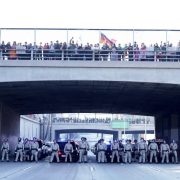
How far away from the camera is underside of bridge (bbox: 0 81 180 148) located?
108ft

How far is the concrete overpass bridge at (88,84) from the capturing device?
30906mm

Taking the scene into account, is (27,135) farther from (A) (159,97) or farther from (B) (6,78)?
(B) (6,78)

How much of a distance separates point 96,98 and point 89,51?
10.4 m

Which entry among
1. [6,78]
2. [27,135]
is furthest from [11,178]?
[27,135]

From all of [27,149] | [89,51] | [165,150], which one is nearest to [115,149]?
[165,150]

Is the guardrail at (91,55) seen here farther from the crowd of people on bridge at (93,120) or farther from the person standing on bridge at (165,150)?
the crowd of people on bridge at (93,120)

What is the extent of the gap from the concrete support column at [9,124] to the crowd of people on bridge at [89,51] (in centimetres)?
814

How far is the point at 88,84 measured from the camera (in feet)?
108

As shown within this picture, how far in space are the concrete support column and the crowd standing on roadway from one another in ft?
15.2

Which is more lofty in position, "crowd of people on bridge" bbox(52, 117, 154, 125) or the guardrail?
the guardrail

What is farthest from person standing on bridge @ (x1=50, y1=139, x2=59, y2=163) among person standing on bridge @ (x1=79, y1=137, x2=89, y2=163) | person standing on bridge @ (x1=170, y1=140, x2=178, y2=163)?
person standing on bridge @ (x1=170, y1=140, x2=178, y2=163)

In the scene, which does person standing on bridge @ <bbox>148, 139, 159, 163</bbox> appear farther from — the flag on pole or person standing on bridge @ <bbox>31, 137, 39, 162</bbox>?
person standing on bridge @ <bbox>31, 137, 39, 162</bbox>

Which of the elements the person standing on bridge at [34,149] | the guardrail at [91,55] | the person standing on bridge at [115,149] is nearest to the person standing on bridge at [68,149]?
the person standing on bridge at [34,149]

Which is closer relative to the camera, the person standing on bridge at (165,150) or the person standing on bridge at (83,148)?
the person standing on bridge at (83,148)
